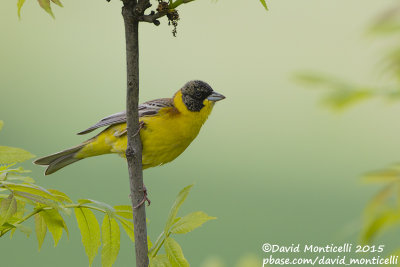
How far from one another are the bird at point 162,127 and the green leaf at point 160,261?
172 centimetres

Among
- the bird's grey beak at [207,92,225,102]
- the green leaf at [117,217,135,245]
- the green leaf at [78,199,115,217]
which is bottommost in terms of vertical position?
the green leaf at [117,217,135,245]

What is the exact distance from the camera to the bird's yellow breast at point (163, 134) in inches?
126

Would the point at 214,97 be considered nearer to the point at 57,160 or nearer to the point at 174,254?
the point at 57,160

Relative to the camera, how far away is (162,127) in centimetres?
318

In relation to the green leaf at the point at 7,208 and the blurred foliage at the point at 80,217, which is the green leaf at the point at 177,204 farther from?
the green leaf at the point at 7,208

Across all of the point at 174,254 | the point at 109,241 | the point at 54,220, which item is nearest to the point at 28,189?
the point at 54,220

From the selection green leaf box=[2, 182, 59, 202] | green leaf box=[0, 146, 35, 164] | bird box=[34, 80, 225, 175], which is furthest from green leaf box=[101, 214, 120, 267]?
bird box=[34, 80, 225, 175]

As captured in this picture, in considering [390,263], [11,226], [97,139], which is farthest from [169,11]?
[97,139]

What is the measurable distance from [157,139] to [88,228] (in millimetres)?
1553

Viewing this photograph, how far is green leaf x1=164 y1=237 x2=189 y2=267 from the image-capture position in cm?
143

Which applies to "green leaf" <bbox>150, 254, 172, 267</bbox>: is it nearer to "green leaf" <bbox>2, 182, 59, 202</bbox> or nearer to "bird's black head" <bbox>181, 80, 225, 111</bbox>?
"green leaf" <bbox>2, 182, 59, 202</bbox>

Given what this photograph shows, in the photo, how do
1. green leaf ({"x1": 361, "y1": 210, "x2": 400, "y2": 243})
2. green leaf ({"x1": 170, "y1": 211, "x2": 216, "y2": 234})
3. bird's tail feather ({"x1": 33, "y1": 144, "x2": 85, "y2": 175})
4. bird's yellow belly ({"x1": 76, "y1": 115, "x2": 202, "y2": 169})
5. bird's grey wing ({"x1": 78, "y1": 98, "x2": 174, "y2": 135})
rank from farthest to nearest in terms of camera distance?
bird's tail feather ({"x1": 33, "y1": 144, "x2": 85, "y2": 175}), bird's grey wing ({"x1": 78, "y1": 98, "x2": 174, "y2": 135}), bird's yellow belly ({"x1": 76, "y1": 115, "x2": 202, "y2": 169}), green leaf ({"x1": 170, "y1": 211, "x2": 216, "y2": 234}), green leaf ({"x1": 361, "y1": 210, "x2": 400, "y2": 243})

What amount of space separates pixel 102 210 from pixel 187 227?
0.30 meters

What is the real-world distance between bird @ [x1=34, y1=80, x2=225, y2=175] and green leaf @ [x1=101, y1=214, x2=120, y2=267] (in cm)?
154
